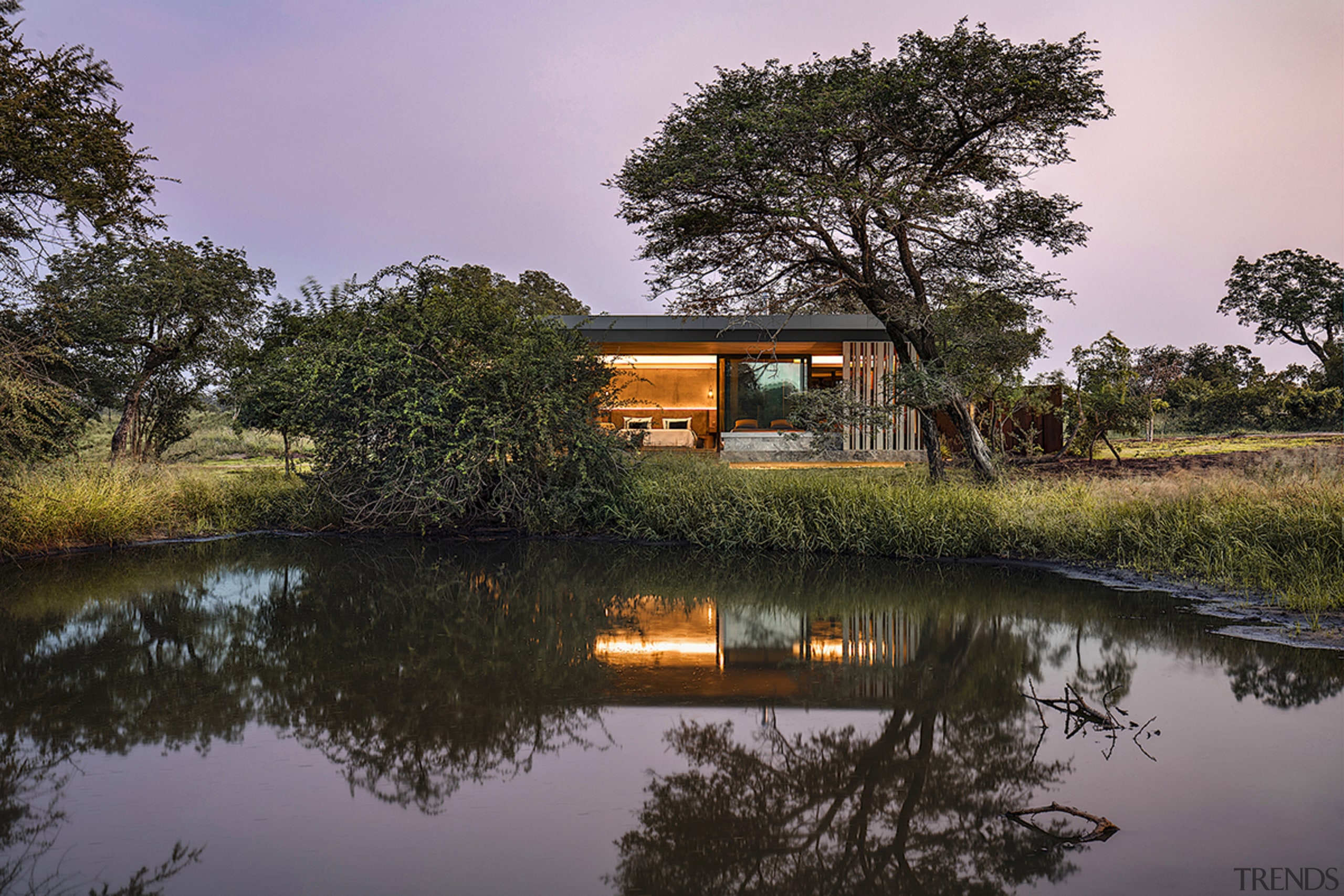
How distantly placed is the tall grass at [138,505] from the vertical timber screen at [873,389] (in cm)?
1073

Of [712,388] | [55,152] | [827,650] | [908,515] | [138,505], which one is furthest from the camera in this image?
[712,388]

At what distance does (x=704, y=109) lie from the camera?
387 inches

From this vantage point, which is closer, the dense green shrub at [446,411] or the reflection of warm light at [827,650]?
the reflection of warm light at [827,650]

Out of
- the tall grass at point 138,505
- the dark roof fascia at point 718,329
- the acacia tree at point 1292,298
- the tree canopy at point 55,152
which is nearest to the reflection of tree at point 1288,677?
the tall grass at point 138,505

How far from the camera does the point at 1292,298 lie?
95.4 feet

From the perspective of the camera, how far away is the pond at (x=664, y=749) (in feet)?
7.81

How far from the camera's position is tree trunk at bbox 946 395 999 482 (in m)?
10.5

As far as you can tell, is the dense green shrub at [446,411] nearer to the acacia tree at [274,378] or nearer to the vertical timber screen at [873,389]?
the acacia tree at [274,378]

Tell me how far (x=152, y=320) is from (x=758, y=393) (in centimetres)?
1278

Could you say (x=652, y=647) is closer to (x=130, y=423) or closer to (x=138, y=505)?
(x=138, y=505)

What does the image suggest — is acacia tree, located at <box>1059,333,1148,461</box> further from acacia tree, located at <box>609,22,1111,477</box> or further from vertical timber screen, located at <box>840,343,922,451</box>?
vertical timber screen, located at <box>840,343,922,451</box>

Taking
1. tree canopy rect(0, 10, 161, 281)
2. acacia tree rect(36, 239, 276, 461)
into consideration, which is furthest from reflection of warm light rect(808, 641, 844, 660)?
acacia tree rect(36, 239, 276, 461)

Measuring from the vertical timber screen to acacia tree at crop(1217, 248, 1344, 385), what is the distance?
20281 millimetres

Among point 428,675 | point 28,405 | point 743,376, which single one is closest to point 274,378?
point 28,405
